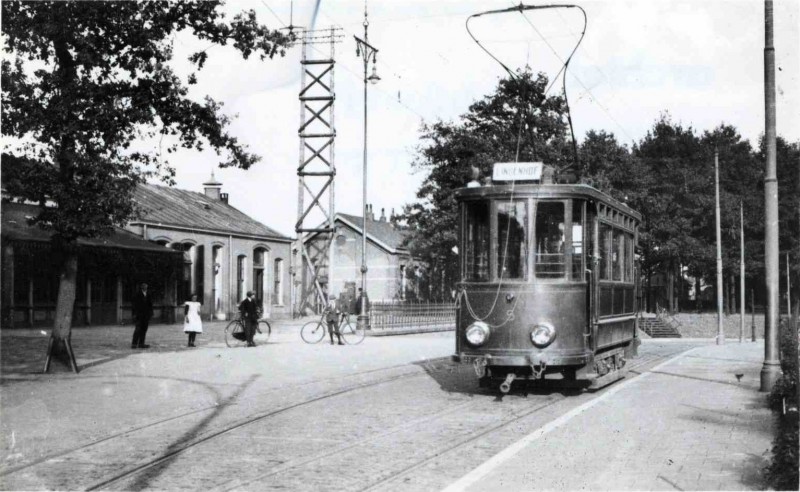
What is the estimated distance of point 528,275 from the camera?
1211cm

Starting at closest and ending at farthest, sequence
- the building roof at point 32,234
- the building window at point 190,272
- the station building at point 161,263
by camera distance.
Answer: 1. the building roof at point 32,234
2. the station building at point 161,263
3. the building window at point 190,272

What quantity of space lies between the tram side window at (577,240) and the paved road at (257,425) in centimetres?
189

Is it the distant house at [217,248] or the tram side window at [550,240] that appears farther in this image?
the distant house at [217,248]

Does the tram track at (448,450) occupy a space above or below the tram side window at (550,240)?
below

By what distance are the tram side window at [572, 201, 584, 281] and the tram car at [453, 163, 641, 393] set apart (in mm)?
14

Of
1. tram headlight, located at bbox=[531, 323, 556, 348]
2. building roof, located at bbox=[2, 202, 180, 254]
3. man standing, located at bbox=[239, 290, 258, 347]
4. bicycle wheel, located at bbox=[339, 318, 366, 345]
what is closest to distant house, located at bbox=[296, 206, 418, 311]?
building roof, located at bbox=[2, 202, 180, 254]

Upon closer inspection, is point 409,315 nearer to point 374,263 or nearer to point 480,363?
point 480,363

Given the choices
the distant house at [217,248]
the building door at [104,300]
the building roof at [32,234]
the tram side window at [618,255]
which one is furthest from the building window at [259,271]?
the tram side window at [618,255]

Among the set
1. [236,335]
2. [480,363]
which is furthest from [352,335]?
[480,363]

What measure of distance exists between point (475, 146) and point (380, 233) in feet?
57.4

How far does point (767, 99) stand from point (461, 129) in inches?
1478

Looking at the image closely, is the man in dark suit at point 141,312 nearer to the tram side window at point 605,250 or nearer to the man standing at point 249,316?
the man standing at point 249,316

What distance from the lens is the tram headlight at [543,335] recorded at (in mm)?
11812

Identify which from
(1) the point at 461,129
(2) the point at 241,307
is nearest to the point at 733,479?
(2) the point at 241,307
